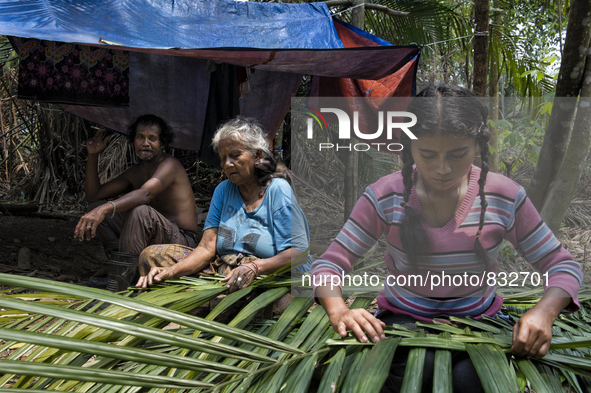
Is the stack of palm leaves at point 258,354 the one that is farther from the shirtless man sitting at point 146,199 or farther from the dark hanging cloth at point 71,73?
the dark hanging cloth at point 71,73

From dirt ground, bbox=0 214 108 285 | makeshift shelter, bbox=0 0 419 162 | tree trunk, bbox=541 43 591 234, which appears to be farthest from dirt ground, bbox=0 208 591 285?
makeshift shelter, bbox=0 0 419 162

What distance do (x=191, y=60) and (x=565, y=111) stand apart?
8.90ft

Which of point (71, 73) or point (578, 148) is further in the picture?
point (71, 73)

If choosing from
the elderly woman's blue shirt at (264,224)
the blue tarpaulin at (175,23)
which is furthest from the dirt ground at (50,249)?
the blue tarpaulin at (175,23)

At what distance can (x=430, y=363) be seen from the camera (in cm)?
103

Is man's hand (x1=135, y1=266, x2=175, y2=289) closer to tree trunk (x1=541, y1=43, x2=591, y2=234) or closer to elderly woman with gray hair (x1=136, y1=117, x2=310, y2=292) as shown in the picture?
elderly woman with gray hair (x1=136, y1=117, x2=310, y2=292)

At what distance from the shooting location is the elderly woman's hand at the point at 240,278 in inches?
66.7

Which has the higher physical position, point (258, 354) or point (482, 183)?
point (482, 183)

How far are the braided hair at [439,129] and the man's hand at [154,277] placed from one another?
110 centimetres

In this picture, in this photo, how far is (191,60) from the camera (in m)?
3.72

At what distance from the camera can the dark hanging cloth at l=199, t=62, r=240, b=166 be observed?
346 cm

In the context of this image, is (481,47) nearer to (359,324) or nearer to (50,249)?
(359,324)

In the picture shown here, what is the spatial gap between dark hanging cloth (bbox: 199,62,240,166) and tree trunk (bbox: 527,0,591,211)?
83.6 inches

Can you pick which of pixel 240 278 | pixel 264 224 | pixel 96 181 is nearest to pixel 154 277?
pixel 240 278
